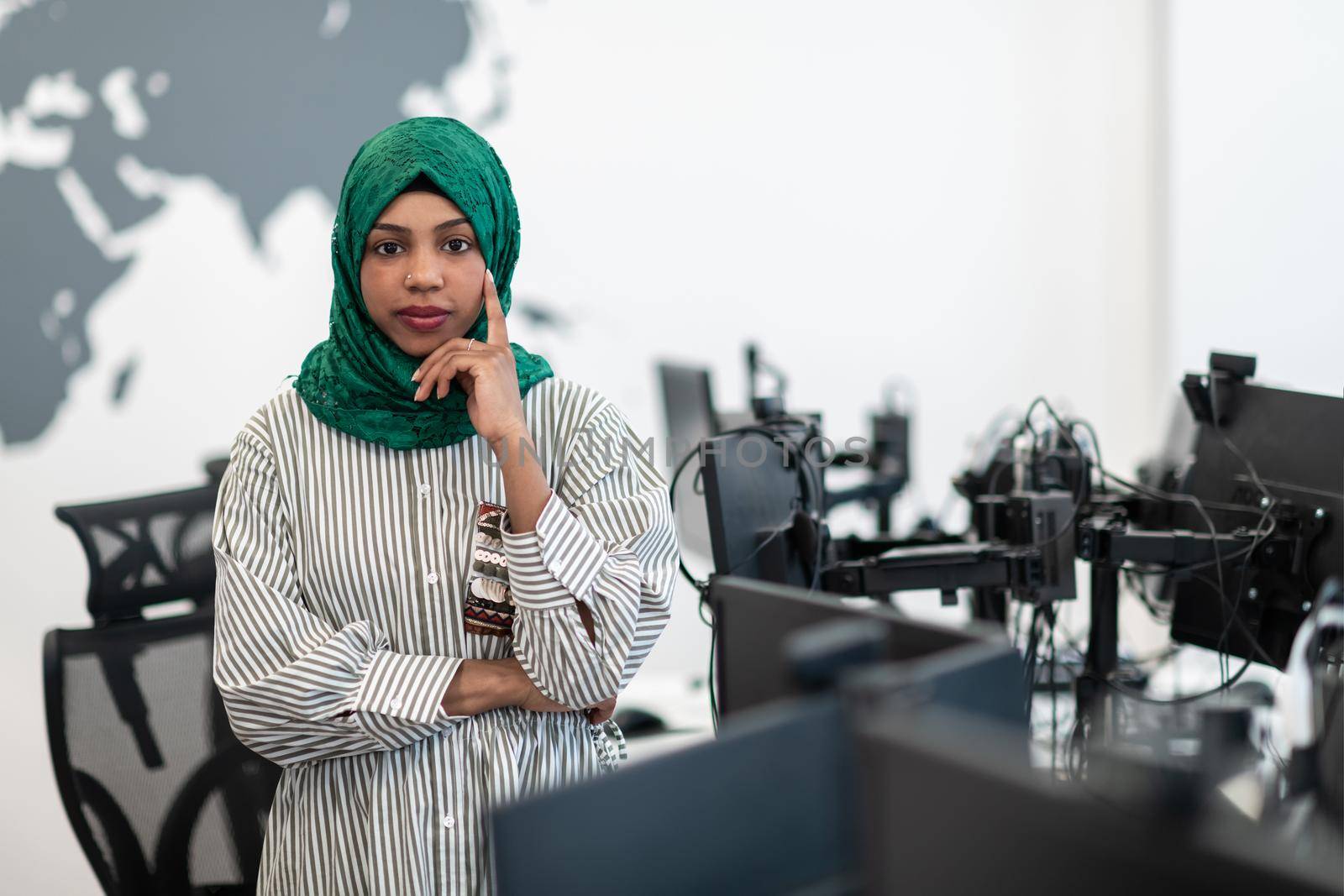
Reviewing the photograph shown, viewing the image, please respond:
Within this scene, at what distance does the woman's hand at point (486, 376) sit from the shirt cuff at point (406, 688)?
26 centimetres

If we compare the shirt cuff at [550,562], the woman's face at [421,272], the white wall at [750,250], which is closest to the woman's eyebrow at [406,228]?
the woman's face at [421,272]

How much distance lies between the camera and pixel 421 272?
1.30m

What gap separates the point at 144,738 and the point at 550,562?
92 centimetres

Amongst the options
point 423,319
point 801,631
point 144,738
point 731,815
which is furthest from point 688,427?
point 731,815

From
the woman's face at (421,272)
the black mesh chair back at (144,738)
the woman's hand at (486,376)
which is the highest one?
the woman's face at (421,272)

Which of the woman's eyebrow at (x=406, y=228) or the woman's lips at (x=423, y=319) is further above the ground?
the woman's eyebrow at (x=406, y=228)

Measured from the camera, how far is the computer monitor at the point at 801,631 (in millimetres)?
758

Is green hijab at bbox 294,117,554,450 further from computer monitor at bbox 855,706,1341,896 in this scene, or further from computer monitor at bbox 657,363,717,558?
computer monitor at bbox 657,363,717,558

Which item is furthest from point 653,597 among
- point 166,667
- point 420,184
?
point 166,667

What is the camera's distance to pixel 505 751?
51.2 inches

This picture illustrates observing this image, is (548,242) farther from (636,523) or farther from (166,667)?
(636,523)

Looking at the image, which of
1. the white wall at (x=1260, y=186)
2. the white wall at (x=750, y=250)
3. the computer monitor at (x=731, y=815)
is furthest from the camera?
the white wall at (x=1260, y=186)

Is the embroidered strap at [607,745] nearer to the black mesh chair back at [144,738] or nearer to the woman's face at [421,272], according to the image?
the woman's face at [421,272]

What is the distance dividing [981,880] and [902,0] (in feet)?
13.2
